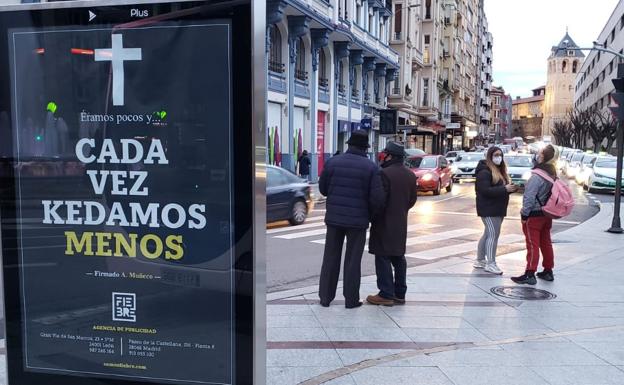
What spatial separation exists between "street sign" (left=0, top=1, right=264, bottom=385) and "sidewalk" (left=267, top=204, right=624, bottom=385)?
1.53 metres

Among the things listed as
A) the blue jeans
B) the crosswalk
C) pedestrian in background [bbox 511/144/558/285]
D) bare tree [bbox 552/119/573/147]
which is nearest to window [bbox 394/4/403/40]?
the crosswalk

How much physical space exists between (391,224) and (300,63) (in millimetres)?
21267

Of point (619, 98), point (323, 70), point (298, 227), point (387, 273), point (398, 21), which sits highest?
point (398, 21)

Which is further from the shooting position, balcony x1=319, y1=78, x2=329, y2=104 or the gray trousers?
balcony x1=319, y1=78, x2=329, y2=104

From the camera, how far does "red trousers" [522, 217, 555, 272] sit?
24.0 feet

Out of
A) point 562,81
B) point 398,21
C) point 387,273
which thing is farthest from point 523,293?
point 562,81

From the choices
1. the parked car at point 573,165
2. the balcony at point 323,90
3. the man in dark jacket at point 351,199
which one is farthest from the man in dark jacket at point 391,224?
the parked car at point 573,165

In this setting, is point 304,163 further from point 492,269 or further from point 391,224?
point 391,224

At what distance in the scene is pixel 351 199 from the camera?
5895 millimetres

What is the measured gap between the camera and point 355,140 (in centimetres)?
598

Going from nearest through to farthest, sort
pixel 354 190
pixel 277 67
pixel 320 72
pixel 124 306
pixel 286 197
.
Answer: pixel 124 306 → pixel 354 190 → pixel 286 197 → pixel 277 67 → pixel 320 72

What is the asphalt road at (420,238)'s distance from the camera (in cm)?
859

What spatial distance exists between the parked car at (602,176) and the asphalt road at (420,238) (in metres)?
4.49

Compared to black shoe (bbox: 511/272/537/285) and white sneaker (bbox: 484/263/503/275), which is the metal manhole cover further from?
white sneaker (bbox: 484/263/503/275)
